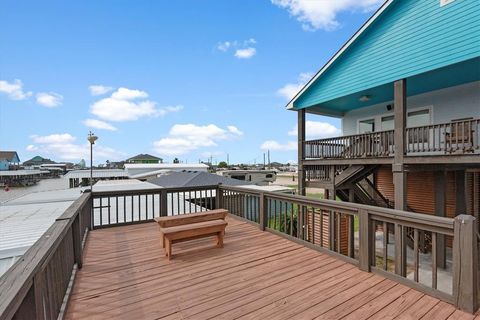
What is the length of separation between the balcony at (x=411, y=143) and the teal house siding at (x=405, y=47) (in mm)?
1572

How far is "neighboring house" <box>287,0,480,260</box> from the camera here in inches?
242

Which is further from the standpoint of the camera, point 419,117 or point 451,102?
point 419,117

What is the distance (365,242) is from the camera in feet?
10.6

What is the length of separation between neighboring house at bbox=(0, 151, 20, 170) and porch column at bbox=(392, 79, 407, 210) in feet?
276

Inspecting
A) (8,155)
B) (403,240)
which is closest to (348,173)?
(403,240)

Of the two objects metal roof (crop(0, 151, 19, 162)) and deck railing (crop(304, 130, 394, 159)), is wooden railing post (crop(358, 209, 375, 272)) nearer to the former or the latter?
deck railing (crop(304, 130, 394, 159))

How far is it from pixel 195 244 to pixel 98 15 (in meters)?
9.10

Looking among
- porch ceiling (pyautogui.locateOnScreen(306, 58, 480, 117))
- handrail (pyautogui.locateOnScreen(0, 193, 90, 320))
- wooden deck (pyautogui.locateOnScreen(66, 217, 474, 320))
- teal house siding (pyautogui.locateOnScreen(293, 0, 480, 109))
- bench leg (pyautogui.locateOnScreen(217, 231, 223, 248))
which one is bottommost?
wooden deck (pyautogui.locateOnScreen(66, 217, 474, 320))

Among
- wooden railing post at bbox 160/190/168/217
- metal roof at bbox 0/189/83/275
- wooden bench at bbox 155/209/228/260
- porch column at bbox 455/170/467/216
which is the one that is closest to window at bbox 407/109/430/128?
porch column at bbox 455/170/467/216

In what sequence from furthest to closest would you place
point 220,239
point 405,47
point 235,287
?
point 405,47 → point 220,239 → point 235,287

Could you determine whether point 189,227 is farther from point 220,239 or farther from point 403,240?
point 403,240

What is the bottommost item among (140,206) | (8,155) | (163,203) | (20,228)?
(20,228)

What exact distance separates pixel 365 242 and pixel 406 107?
7.32 meters

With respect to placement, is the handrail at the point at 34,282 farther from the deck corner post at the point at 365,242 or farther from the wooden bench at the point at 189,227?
the deck corner post at the point at 365,242
